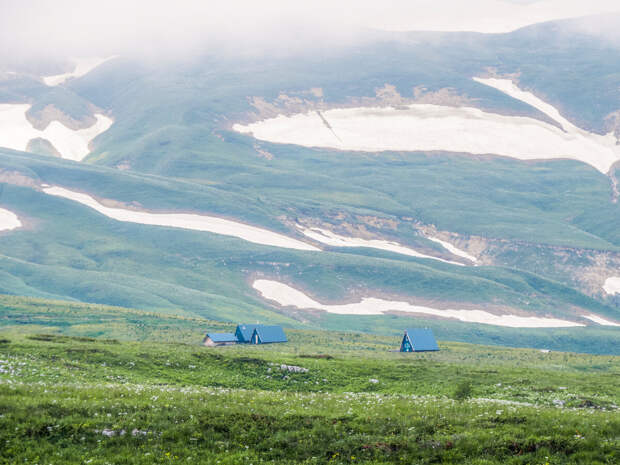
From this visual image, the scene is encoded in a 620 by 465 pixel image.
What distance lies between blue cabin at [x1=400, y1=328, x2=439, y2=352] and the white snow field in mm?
86458

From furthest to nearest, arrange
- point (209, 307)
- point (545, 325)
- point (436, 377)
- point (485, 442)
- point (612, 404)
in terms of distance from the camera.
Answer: point (545, 325) < point (209, 307) < point (436, 377) < point (612, 404) < point (485, 442)

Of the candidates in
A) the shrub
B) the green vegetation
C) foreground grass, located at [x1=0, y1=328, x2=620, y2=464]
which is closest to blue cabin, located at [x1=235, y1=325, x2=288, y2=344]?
the shrub

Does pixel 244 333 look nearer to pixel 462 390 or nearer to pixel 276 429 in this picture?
pixel 462 390

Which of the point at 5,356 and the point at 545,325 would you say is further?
the point at 545,325

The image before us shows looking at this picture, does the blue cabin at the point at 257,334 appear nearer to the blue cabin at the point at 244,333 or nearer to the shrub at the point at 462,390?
the blue cabin at the point at 244,333

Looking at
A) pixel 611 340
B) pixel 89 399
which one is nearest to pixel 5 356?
pixel 89 399

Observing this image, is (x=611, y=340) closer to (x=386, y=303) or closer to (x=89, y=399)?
(x=386, y=303)

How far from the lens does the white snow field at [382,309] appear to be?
7146 inches

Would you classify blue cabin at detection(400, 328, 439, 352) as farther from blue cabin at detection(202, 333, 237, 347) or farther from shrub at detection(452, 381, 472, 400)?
shrub at detection(452, 381, 472, 400)

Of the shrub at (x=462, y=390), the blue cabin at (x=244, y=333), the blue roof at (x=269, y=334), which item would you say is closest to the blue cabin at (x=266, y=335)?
the blue roof at (x=269, y=334)

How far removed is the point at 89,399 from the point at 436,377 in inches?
1245

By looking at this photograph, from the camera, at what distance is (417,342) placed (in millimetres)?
89812

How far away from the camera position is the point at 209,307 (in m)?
156

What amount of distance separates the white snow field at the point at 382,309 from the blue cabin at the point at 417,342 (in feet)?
284
